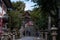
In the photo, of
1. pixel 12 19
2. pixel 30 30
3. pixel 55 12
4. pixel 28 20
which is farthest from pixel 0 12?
pixel 28 20

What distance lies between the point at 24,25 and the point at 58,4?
167 ft

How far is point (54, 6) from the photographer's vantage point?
35.3 feet

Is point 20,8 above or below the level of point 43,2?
above

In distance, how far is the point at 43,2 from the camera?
1088 centimetres

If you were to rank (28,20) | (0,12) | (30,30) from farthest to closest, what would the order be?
(28,20), (30,30), (0,12)

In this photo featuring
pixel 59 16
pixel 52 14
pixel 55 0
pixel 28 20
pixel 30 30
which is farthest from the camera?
pixel 28 20

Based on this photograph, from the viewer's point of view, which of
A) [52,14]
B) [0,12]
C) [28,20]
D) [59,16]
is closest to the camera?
[59,16]

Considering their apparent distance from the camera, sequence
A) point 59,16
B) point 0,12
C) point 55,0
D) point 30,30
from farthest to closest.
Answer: point 30,30
point 0,12
point 59,16
point 55,0

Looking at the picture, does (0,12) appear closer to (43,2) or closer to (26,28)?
(43,2)

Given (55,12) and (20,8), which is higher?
(20,8)

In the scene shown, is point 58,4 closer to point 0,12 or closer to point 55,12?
point 55,12

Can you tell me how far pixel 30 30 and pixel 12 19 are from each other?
64.5 ft

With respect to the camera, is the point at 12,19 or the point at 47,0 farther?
the point at 12,19

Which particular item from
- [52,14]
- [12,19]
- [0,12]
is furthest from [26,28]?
[52,14]
